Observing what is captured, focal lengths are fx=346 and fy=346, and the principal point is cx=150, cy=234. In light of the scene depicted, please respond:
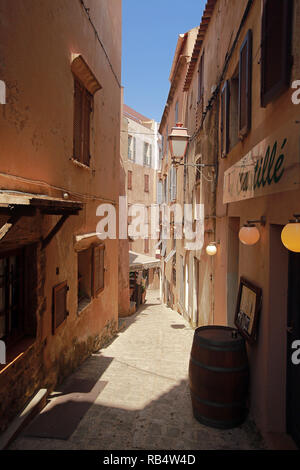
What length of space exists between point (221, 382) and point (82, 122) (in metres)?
4.98

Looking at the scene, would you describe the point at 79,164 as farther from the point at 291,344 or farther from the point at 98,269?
the point at 291,344

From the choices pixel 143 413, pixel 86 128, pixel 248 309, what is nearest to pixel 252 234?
pixel 248 309

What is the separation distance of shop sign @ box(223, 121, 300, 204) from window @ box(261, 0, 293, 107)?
45 cm

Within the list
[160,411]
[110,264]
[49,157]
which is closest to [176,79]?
[110,264]

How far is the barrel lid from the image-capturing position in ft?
13.0

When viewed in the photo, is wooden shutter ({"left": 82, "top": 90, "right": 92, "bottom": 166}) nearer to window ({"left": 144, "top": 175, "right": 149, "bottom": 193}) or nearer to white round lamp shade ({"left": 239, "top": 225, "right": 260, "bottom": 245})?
white round lamp shade ({"left": 239, "top": 225, "right": 260, "bottom": 245})

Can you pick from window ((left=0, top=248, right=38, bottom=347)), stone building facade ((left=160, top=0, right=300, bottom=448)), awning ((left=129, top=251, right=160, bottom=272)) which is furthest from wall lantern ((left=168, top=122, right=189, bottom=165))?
awning ((left=129, top=251, right=160, bottom=272))

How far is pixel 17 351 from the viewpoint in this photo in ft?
13.0

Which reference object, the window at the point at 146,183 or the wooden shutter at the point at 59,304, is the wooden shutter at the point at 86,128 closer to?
the wooden shutter at the point at 59,304

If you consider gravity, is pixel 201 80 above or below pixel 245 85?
above

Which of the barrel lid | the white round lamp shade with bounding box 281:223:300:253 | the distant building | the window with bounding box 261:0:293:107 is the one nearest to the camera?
the white round lamp shade with bounding box 281:223:300:253

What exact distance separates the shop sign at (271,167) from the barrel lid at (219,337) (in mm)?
1696

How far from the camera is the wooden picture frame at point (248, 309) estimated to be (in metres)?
3.97
